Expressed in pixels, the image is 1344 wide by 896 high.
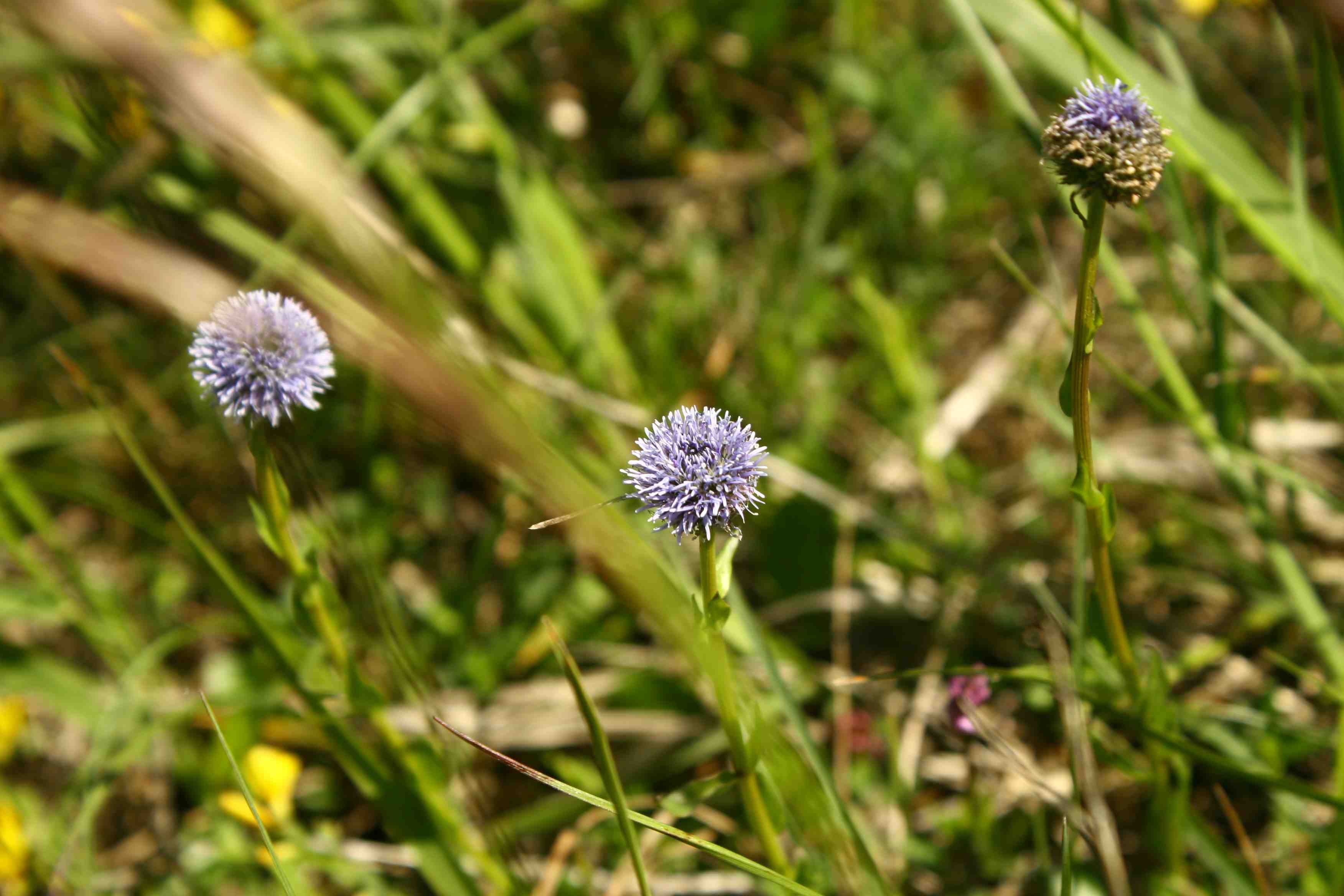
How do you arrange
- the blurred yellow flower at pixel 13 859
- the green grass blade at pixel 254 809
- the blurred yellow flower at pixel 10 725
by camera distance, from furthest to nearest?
1. the blurred yellow flower at pixel 10 725
2. the blurred yellow flower at pixel 13 859
3. the green grass blade at pixel 254 809

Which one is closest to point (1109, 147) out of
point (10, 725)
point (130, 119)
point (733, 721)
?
point (733, 721)

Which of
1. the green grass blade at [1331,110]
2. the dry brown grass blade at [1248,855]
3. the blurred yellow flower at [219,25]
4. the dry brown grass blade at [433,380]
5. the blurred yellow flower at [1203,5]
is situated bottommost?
the dry brown grass blade at [1248,855]

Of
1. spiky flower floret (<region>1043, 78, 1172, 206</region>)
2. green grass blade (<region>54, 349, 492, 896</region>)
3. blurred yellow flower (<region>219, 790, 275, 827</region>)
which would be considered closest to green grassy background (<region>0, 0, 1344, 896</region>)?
green grass blade (<region>54, 349, 492, 896</region>)

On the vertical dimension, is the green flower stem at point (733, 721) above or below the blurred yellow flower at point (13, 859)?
below

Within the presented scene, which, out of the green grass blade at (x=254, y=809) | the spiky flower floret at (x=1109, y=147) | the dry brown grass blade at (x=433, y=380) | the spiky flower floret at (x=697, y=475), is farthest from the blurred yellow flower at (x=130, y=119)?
the spiky flower floret at (x=1109, y=147)

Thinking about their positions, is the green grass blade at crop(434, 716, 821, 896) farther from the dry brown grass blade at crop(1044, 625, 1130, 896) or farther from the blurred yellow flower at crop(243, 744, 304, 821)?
the blurred yellow flower at crop(243, 744, 304, 821)

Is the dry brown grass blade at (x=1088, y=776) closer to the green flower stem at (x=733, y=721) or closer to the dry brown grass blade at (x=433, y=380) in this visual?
the green flower stem at (x=733, y=721)
